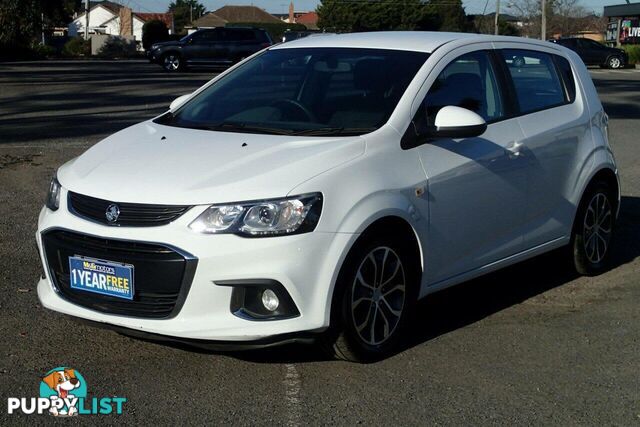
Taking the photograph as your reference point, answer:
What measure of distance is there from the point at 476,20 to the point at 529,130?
80.1 metres

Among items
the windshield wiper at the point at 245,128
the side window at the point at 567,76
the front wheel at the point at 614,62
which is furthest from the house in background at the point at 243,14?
the windshield wiper at the point at 245,128

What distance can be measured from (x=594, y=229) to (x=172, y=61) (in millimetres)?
28389

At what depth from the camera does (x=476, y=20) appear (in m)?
83.6

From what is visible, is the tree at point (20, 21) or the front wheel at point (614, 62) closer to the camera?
the front wheel at point (614, 62)

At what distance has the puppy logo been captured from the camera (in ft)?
14.6

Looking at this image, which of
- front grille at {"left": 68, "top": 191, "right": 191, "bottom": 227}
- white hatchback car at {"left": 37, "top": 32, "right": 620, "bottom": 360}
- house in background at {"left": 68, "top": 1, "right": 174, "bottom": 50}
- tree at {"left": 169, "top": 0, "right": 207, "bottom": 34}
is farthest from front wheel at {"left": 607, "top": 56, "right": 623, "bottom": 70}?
tree at {"left": 169, "top": 0, "right": 207, "bottom": 34}

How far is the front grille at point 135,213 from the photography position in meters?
4.54

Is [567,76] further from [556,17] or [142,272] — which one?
[556,17]

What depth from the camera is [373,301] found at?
5.05 meters

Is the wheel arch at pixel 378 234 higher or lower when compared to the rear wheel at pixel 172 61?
higher

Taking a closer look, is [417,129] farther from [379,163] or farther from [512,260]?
[512,260]

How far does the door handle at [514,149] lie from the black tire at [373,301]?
43.4 inches

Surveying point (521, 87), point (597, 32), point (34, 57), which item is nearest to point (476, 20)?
point (597, 32)

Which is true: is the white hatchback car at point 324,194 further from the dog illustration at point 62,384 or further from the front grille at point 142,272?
the dog illustration at point 62,384
